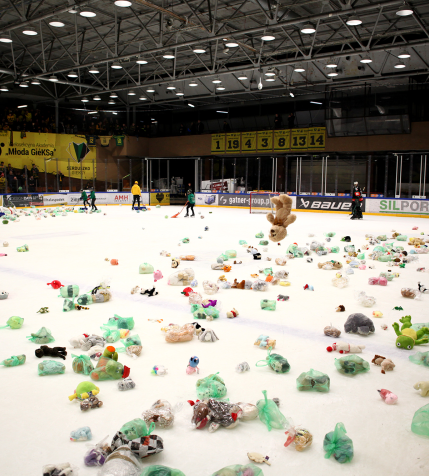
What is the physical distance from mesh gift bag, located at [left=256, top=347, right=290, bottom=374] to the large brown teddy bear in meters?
4.02

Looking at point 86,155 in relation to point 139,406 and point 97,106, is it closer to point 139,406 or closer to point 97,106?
point 97,106

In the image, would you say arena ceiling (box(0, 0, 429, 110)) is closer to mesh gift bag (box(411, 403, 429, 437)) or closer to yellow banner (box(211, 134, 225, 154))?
yellow banner (box(211, 134, 225, 154))

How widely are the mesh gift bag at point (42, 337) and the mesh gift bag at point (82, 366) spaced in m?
0.70

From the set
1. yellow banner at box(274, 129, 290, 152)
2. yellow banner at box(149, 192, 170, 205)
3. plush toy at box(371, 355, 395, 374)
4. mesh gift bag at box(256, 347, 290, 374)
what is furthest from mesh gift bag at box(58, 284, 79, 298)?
yellow banner at box(149, 192, 170, 205)

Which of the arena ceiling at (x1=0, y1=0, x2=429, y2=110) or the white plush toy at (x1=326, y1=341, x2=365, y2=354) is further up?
the arena ceiling at (x1=0, y1=0, x2=429, y2=110)

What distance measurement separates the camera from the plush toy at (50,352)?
3613 mm

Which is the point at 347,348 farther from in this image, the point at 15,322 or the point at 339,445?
the point at 15,322

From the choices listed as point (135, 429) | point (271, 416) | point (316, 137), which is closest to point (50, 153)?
point (316, 137)

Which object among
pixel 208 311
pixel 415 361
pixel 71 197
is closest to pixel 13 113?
pixel 71 197

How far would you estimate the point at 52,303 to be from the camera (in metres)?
5.22

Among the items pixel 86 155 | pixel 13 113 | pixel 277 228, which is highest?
pixel 13 113

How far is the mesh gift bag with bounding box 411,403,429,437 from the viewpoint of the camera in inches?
100

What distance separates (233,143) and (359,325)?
26.2 m

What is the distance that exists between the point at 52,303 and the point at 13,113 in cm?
2639
